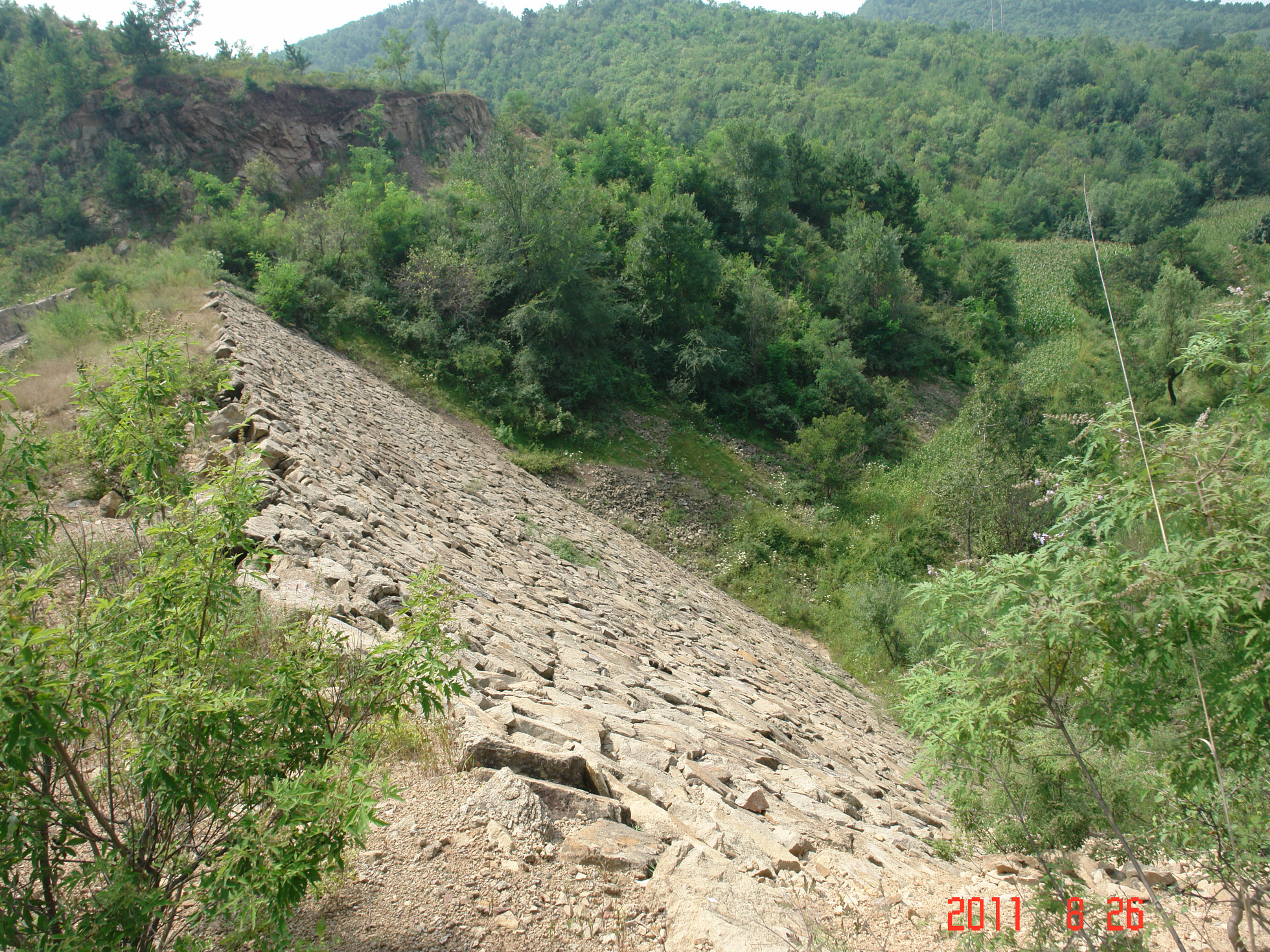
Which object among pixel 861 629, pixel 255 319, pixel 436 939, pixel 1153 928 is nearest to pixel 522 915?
pixel 436 939

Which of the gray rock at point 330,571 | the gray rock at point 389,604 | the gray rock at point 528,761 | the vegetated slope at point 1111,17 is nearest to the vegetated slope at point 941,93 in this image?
the vegetated slope at point 1111,17

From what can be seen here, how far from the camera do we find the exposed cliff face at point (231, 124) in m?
29.6

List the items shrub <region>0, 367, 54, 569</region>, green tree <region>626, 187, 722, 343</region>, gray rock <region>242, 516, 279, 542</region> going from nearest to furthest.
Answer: shrub <region>0, 367, 54, 569</region>, gray rock <region>242, 516, 279, 542</region>, green tree <region>626, 187, 722, 343</region>

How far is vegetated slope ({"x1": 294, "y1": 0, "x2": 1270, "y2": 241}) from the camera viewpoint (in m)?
61.6

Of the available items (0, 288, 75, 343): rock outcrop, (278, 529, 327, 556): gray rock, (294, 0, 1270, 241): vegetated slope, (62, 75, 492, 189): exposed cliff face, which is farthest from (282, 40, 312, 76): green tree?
(278, 529, 327, 556): gray rock

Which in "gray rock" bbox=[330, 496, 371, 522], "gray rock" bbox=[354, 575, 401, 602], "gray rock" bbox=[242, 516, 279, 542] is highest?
"gray rock" bbox=[242, 516, 279, 542]

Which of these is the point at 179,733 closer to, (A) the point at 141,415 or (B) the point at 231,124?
(A) the point at 141,415

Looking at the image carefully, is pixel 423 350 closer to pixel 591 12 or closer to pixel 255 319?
pixel 255 319

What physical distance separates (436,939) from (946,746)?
2588 millimetres

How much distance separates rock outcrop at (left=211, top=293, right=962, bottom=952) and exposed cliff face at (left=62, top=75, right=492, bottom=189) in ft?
76.6

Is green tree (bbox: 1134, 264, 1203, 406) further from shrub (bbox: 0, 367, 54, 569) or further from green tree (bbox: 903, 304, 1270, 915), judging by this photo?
shrub (bbox: 0, 367, 54, 569)

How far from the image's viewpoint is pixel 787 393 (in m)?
23.7
